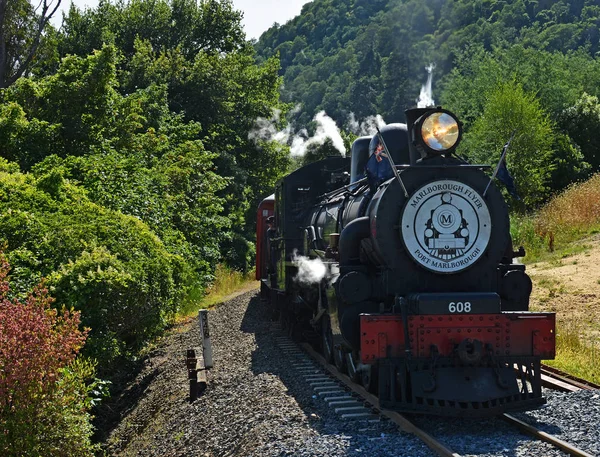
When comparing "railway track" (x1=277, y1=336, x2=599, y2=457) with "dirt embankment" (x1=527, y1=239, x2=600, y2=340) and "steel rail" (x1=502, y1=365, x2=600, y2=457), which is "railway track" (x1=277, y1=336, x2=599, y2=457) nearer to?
"steel rail" (x1=502, y1=365, x2=600, y2=457)

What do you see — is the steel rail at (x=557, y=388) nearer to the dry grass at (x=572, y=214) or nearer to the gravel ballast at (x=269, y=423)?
the gravel ballast at (x=269, y=423)

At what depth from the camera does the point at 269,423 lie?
6844mm

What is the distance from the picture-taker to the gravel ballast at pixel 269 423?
5.99m

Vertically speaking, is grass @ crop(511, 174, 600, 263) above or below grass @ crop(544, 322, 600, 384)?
above

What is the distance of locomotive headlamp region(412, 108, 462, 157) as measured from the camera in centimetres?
734

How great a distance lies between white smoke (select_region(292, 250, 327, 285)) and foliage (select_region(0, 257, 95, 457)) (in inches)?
123

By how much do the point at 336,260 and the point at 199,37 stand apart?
29.5 meters

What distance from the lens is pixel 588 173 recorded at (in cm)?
3097

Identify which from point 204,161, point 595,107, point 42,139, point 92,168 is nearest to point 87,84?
point 42,139

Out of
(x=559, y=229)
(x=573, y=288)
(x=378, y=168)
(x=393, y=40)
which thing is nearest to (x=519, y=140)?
(x=559, y=229)

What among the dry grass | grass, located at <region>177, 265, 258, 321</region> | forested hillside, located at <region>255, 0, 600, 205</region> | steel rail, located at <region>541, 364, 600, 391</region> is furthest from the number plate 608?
forested hillside, located at <region>255, 0, 600, 205</region>

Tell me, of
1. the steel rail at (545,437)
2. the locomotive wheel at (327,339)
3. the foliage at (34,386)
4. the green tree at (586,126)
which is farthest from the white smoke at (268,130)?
the steel rail at (545,437)

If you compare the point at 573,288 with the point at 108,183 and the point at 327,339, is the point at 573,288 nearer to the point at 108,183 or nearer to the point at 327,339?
the point at 327,339

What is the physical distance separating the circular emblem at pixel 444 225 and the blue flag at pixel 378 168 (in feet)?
2.21
